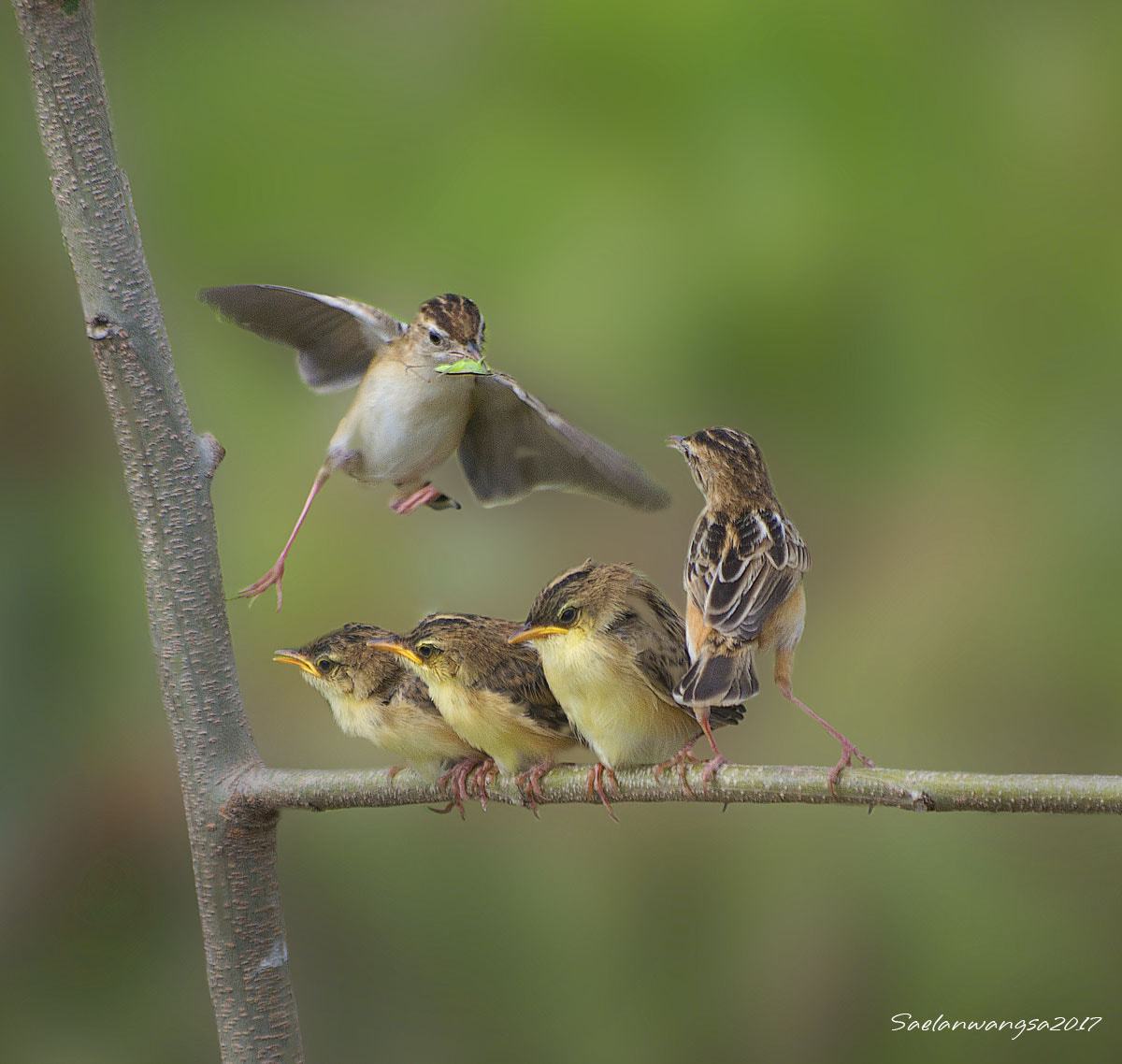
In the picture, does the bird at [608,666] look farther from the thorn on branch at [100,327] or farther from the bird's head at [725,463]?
Result: the thorn on branch at [100,327]

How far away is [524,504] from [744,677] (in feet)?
5.97

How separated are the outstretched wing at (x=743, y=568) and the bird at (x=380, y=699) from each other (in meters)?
0.50

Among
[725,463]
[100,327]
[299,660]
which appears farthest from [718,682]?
[100,327]

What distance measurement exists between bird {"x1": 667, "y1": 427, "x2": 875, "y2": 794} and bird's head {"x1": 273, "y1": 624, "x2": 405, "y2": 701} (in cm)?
55

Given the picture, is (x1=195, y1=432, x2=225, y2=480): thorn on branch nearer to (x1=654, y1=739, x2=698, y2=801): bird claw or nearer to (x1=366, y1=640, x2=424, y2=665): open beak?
(x1=366, y1=640, x2=424, y2=665): open beak

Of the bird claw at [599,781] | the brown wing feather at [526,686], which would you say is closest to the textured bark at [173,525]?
the brown wing feather at [526,686]

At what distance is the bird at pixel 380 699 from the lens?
204cm

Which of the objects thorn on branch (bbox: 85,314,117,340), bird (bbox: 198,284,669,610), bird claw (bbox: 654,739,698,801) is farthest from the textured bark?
bird claw (bbox: 654,739,698,801)

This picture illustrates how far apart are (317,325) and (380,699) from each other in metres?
0.58

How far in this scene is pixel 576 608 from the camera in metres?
1.86

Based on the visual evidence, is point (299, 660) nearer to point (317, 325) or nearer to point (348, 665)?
point (348, 665)

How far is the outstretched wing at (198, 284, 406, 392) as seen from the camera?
203 centimetres

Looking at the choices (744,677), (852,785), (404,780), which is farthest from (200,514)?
(852,785)

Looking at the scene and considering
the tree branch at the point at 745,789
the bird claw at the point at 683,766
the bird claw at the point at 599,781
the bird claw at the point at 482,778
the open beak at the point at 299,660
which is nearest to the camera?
the tree branch at the point at 745,789
